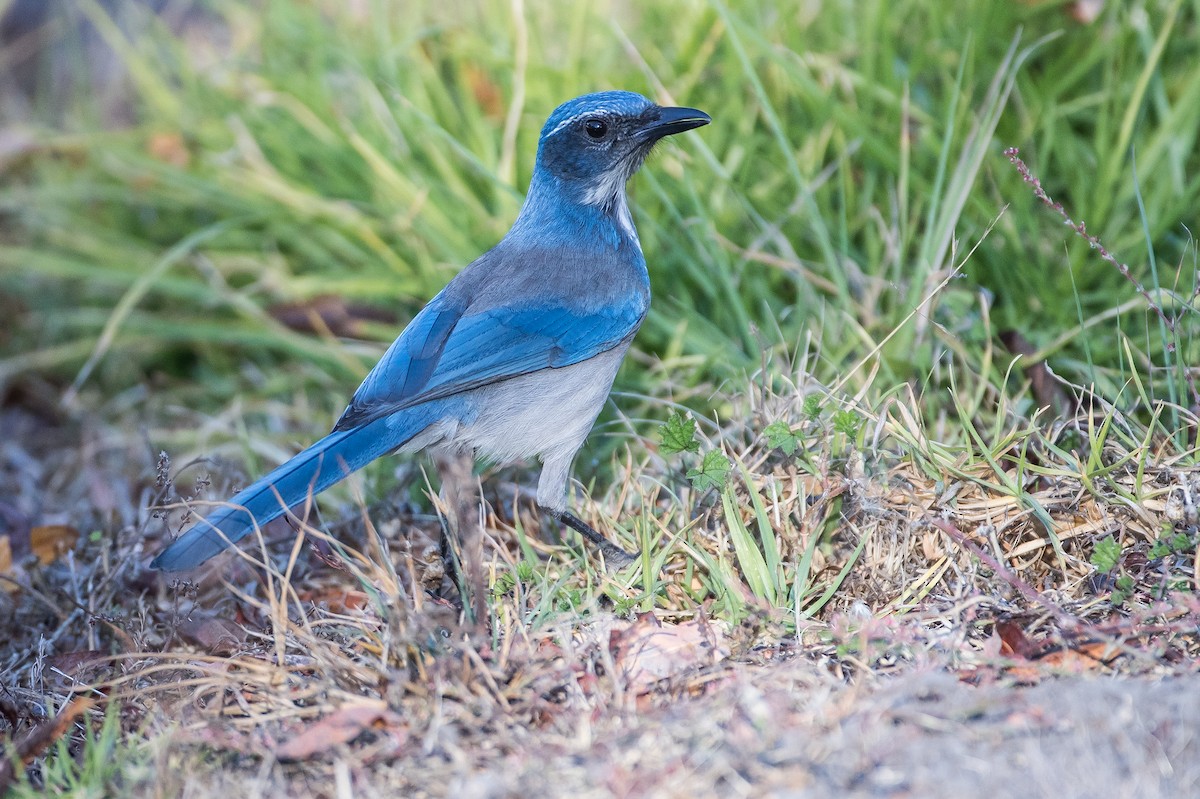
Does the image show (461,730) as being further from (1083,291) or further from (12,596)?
(1083,291)

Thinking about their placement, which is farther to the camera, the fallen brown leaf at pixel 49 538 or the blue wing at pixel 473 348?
the fallen brown leaf at pixel 49 538

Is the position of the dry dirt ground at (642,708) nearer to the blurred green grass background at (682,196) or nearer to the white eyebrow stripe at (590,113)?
the blurred green grass background at (682,196)

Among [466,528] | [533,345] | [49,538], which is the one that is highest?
[533,345]

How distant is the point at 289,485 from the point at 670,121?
5.30ft

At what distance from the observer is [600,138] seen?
144 inches

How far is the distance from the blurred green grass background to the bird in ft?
0.88

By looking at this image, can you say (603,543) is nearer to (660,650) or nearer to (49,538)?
(660,650)

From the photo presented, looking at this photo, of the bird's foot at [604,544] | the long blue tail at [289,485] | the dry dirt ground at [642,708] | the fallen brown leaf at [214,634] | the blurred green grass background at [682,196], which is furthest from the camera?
the blurred green grass background at [682,196]

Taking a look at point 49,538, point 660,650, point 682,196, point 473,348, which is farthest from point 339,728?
point 682,196

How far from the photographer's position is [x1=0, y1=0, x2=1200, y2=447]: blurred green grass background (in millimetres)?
3703

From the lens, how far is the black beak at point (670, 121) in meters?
3.57

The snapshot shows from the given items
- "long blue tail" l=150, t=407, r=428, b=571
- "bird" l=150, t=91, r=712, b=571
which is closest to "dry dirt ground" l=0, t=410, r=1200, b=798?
"long blue tail" l=150, t=407, r=428, b=571

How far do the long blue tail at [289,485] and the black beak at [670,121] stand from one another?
46.3 inches

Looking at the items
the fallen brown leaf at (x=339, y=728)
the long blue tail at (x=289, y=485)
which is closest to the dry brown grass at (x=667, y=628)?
the fallen brown leaf at (x=339, y=728)
